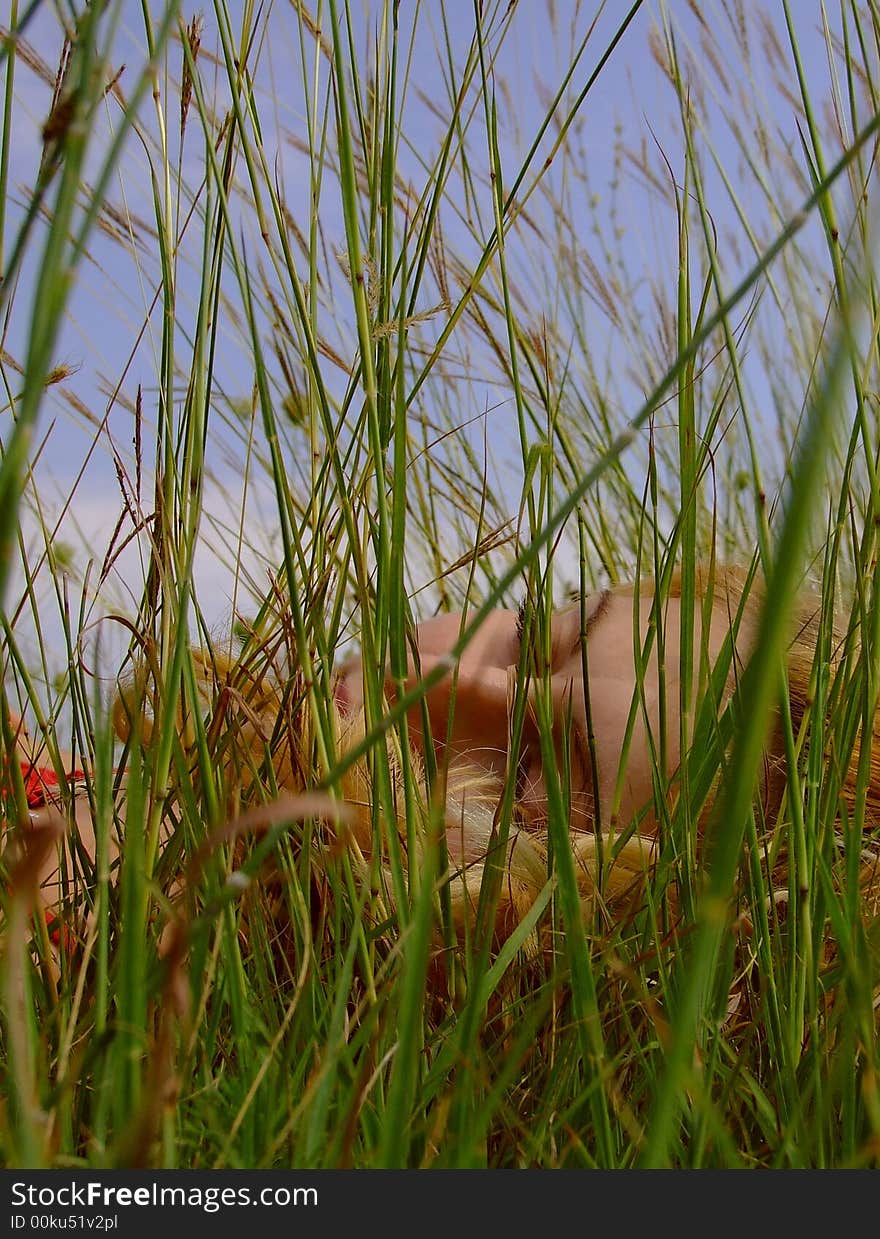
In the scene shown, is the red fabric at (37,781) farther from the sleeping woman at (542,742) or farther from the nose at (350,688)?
the nose at (350,688)

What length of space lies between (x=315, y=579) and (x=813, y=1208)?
46 centimetres

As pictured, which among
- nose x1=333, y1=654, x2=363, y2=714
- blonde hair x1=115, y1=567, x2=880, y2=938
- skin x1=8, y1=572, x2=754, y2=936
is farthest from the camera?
nose x1=333, y1=654, x2=363, y2=714

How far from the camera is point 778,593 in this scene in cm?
19

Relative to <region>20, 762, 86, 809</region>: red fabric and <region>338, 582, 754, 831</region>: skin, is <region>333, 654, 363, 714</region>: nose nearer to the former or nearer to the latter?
<region>338, 582, 754, 831</region>: skin

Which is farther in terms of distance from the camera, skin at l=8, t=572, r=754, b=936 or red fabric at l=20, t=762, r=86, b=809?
skin at l=8, t=572, r=754, b=936

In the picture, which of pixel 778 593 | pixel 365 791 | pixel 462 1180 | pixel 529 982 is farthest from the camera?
pixel 365 791

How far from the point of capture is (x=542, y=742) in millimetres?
526

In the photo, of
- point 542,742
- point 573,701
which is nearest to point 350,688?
point 573,701

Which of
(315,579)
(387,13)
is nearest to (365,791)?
(315,579)

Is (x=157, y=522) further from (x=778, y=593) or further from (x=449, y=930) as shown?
(x=778, y=593)

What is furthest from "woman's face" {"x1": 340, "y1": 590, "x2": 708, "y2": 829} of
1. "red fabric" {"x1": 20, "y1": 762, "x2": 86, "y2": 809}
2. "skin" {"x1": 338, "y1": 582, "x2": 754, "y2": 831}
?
"red fabric" {"x1": 20, "y1": 762, "x2": 86, "y2": 809}

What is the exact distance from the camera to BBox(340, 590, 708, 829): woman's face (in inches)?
42.9

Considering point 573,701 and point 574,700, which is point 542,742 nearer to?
point 573,701

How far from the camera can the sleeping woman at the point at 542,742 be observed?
0.58 m
